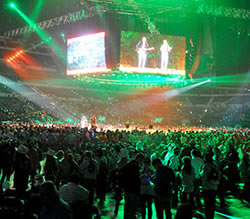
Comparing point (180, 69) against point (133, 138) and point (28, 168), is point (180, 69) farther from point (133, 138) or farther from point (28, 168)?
point (28, 168)

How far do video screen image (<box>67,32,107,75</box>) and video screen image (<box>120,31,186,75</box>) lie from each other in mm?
1414

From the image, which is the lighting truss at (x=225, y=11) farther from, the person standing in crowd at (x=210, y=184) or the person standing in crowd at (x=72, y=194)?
the person standing in crowd at (x=72, y=194)

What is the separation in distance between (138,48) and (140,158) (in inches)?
508

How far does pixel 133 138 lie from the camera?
18.4 m

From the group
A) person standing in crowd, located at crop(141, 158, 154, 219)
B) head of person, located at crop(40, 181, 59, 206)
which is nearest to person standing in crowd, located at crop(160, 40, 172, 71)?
person standing in crowd, located at crop(141, 158, 154, 219)

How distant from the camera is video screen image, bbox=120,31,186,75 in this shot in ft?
63.6

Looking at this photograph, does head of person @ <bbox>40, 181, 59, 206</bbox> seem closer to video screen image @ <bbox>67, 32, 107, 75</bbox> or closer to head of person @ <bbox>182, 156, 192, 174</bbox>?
head of person @ <bbox>182, 156, 192, 174</bbox>

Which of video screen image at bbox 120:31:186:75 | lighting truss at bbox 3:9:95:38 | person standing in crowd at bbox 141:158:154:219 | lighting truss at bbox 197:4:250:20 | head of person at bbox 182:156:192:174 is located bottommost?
person standing in crowd at bbox 141:158:154:219

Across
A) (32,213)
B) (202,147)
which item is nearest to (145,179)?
(32,213)

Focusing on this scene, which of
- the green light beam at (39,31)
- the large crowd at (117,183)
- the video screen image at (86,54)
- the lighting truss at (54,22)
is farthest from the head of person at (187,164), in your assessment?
the green light beam at (39,31)

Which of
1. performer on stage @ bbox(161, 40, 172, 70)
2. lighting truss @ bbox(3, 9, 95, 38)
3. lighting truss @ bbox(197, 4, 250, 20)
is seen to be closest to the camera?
lighting truss @ bbox(197, 4, 250, 20)

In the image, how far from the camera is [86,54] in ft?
68.4

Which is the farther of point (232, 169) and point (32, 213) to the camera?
point (232, 169)

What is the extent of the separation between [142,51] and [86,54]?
3.57 metres
